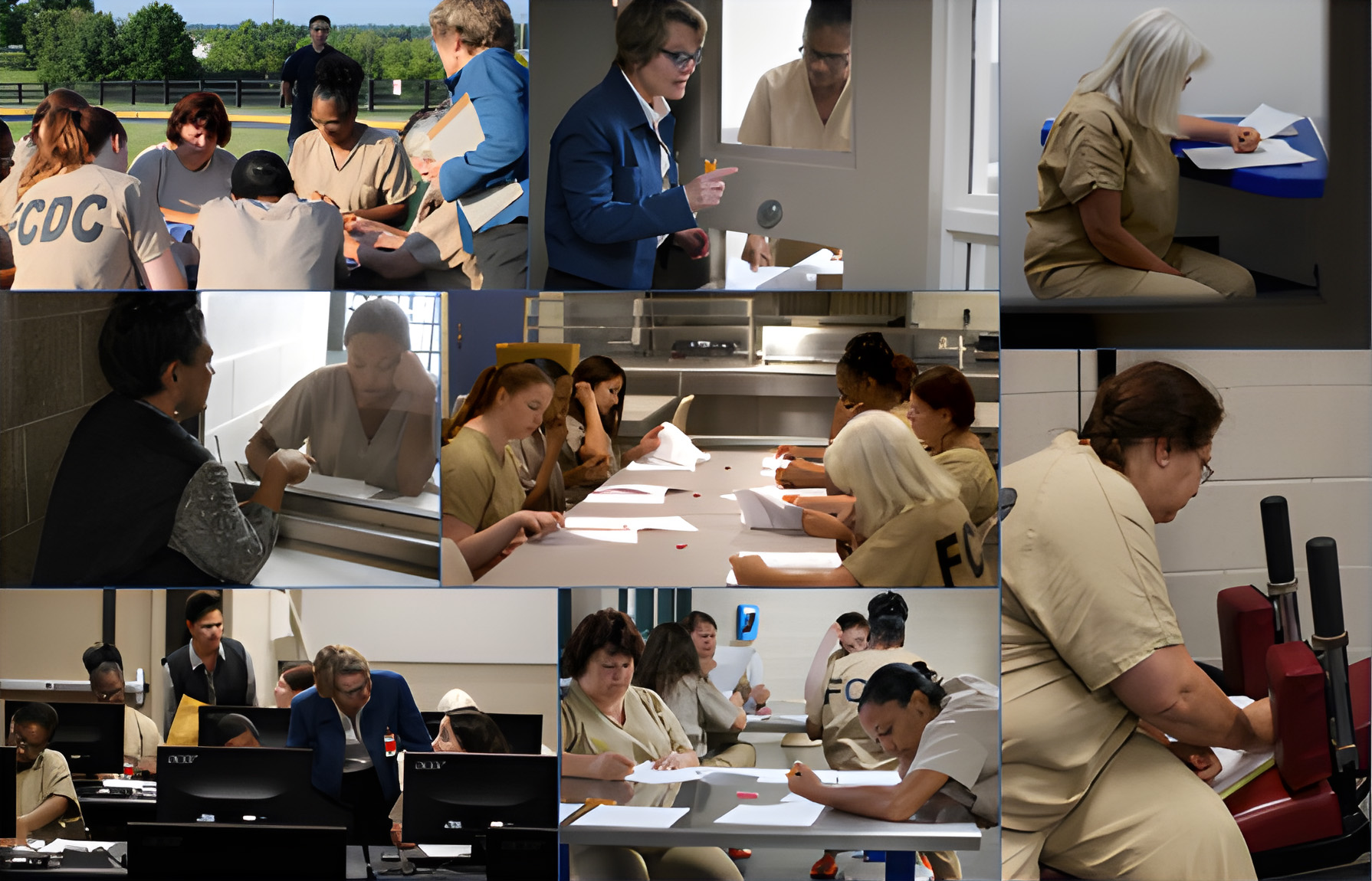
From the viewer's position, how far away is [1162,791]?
311cm

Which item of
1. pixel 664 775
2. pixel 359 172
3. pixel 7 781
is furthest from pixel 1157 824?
pixel 7 781

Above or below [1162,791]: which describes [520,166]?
above

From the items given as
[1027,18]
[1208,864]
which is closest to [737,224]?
[1027,18]

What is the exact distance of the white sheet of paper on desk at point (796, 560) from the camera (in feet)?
10.5

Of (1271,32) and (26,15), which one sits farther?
(26,15)

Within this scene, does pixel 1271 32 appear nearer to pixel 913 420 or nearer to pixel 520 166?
pixel 913 420

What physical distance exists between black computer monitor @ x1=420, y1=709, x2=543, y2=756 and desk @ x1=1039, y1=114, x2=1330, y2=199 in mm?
1863

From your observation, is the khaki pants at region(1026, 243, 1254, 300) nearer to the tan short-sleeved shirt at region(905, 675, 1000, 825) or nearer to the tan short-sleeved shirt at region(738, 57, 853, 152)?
the tan short-sleeved shirt at region(738, 57, 853, 152)

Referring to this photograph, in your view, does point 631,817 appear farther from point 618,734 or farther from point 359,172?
point 359,172

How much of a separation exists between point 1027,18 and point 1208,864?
6.67ft

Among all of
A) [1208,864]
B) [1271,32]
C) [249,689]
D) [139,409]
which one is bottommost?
[1208,864]

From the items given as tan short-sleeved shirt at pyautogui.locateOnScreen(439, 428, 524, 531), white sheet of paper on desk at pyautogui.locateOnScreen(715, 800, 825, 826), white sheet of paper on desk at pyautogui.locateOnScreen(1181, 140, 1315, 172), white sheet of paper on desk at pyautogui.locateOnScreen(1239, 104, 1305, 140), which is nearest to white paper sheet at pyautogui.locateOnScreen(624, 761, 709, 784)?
white sheet of paper on desk at pyautogui.locateOnScreen(715, 800, 825, 826)

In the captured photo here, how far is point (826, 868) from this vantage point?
10.5 feet

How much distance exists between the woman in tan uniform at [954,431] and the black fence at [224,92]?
4.45 feet
